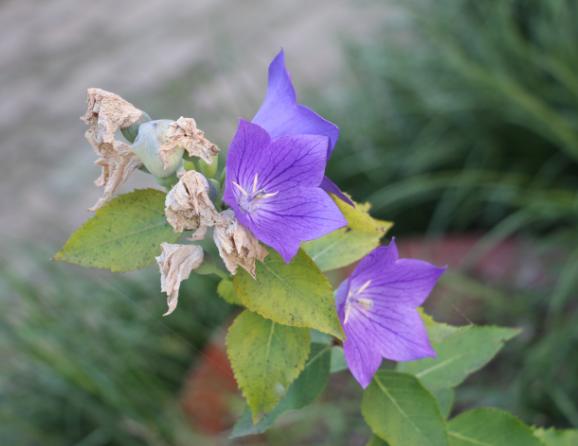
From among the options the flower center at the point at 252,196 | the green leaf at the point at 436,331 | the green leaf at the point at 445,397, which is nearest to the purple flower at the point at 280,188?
the flower center at the point at 252,196

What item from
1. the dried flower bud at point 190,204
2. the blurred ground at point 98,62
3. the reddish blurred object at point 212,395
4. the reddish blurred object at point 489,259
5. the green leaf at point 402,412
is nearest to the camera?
the dried flower bud at point 190,204

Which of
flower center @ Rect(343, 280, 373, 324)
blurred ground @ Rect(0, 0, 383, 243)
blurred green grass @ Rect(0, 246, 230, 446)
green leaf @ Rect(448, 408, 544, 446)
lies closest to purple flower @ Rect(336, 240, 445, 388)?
flower center @ Rect(343, 280, 373, 324)

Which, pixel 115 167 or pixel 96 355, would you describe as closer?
pixel 115 167

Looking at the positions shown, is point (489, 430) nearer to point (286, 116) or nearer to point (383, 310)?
point (383, 310)

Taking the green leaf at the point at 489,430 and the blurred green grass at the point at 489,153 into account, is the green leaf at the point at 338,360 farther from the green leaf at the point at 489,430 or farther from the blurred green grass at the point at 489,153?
the blurred green grass at the point at 489,153

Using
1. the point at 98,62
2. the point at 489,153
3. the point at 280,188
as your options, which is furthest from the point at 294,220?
the point at 98,62
